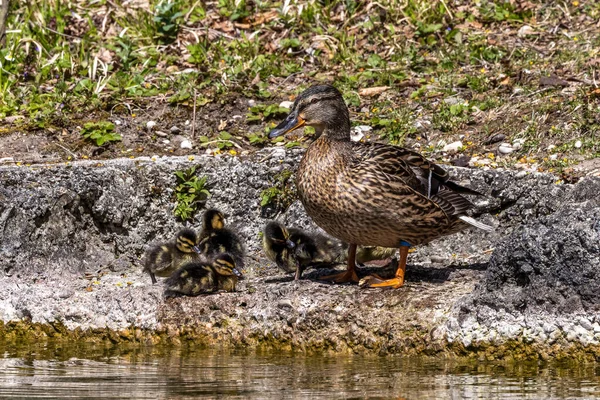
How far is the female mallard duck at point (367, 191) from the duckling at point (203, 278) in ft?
1.83

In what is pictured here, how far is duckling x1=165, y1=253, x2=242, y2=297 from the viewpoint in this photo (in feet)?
18.7

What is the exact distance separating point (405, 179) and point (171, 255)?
1.56 metres

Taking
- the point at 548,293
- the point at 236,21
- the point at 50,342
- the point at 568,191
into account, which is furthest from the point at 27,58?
the point at 548,293

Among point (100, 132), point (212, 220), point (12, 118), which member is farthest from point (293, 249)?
point (12, 118)

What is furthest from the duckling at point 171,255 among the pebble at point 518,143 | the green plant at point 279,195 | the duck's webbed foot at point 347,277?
the pebble at point 518,143

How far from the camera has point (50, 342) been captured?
5.66 m

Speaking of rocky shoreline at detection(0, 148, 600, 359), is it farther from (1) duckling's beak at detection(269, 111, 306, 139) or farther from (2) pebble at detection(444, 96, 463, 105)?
(2) pebble at detection(444, 96, 463, 105)

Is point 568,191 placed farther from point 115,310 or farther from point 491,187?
point 115,310

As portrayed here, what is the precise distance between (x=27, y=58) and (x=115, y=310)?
486 cm

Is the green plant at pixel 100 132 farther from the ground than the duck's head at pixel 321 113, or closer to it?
farther from the ground

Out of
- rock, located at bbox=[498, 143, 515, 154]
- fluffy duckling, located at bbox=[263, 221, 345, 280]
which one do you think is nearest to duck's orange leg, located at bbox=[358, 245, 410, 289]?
fluffy duckling, located at bbox=[263, 221, 345, 280]

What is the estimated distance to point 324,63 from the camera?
9.52 m

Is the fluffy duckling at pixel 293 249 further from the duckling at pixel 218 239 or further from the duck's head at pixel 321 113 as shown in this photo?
the duck's head at pixel 321 113

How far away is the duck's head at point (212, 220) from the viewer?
6691mm
